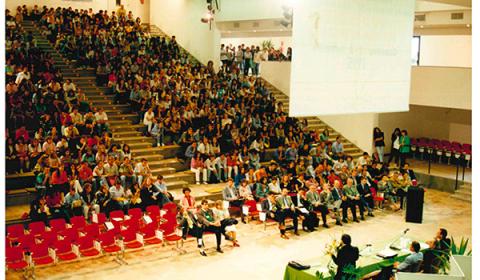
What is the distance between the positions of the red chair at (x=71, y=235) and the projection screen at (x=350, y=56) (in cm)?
520

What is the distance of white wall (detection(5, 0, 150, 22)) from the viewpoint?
2653 centimetres

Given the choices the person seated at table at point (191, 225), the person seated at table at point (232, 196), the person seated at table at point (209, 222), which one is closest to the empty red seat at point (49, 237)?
the person seated at table at point (191, 225)

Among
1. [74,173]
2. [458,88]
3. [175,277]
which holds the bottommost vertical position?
[175,277]

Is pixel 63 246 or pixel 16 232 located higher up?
pixel 16 232

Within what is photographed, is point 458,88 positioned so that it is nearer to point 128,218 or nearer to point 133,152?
point 133,152

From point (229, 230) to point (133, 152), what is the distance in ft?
18.1

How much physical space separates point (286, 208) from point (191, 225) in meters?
2.68

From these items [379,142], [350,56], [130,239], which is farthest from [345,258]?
[379,142]

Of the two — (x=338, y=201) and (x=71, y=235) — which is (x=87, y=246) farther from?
(x=338, y=201)

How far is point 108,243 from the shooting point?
10.9 metres

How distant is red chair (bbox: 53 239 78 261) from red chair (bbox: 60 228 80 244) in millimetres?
85

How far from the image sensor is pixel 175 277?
1065 cm

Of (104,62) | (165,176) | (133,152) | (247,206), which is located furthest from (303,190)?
(104,62)

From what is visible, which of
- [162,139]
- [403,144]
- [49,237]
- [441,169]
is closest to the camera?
[49,237]
